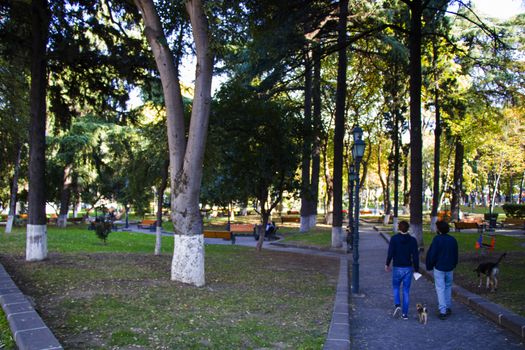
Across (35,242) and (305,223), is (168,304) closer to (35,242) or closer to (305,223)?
(35,242)

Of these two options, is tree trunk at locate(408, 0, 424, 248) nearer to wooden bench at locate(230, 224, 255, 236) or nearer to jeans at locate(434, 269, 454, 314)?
jeans at locate(434, 269, 454, 314)

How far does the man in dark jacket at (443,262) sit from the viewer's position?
7.66 meters

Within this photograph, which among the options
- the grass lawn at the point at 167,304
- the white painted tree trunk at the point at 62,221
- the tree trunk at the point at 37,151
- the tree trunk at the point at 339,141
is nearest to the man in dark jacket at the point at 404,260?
the grass lawn at the point at 167,304

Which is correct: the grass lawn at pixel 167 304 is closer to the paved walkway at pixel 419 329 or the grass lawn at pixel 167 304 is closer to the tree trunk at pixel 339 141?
the paved walkway at pixel 419 329

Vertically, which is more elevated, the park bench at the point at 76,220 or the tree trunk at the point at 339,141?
the tree trunk at the point at 339,141

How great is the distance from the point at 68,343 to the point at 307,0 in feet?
41.2

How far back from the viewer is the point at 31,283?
841cm

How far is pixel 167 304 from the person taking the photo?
738cm

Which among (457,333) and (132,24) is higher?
(132,24)

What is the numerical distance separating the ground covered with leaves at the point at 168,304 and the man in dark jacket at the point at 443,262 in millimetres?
1867

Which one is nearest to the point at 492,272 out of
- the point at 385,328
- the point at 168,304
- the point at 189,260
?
the point at 385,328

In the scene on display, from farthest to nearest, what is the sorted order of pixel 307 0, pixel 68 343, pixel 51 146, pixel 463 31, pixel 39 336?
pixel 51 146, pixel 463 31, pixel 307 0, pixel 68 343, pixel 39 336

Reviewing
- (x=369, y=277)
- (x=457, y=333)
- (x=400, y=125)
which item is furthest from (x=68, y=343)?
(x=400, y=125)

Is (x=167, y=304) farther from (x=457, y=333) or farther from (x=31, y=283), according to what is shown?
(x=457, y=333)
